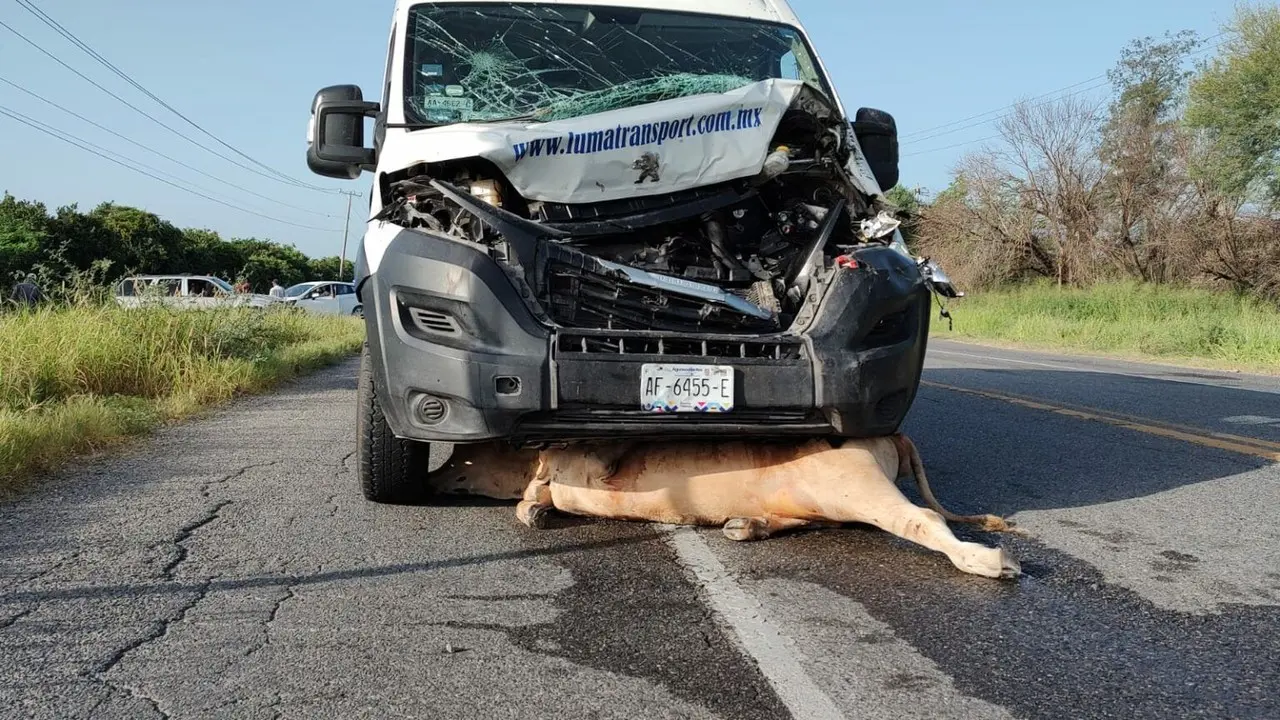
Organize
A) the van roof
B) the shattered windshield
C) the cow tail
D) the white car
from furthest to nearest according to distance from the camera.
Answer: the white car, the van roof, the shattered windshield, the cow tail

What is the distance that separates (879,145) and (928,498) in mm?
2046

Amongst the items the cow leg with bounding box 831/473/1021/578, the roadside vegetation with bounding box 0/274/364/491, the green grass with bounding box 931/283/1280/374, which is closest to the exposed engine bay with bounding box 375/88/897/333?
the cow leg with bounding box 831/473/1021/578

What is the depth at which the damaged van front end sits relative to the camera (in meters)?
4.04

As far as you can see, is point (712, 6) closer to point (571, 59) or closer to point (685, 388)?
point (571, 59)

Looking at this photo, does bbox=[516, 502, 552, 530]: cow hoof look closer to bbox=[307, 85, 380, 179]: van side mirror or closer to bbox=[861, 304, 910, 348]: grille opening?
bbox=[861, 304, 910, 348]: grille opening

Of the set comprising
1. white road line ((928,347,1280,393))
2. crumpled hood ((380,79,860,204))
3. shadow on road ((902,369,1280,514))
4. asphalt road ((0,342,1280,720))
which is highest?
crumpled hood ((380,79,860,204))

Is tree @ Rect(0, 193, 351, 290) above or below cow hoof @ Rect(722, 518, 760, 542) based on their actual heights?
above

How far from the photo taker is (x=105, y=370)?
31.6 feet

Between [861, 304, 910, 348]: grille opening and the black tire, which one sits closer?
[861, 304, 910, 348]: grille opening

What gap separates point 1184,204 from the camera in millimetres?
30641

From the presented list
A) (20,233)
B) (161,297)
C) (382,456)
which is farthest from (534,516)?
(20,233)

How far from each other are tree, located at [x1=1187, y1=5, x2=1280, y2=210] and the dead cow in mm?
26783

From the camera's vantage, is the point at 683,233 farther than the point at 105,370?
No

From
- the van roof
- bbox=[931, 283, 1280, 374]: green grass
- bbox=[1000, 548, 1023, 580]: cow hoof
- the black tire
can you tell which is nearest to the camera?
bbox=[1000, 548, 1023, 580]: cow hoof
